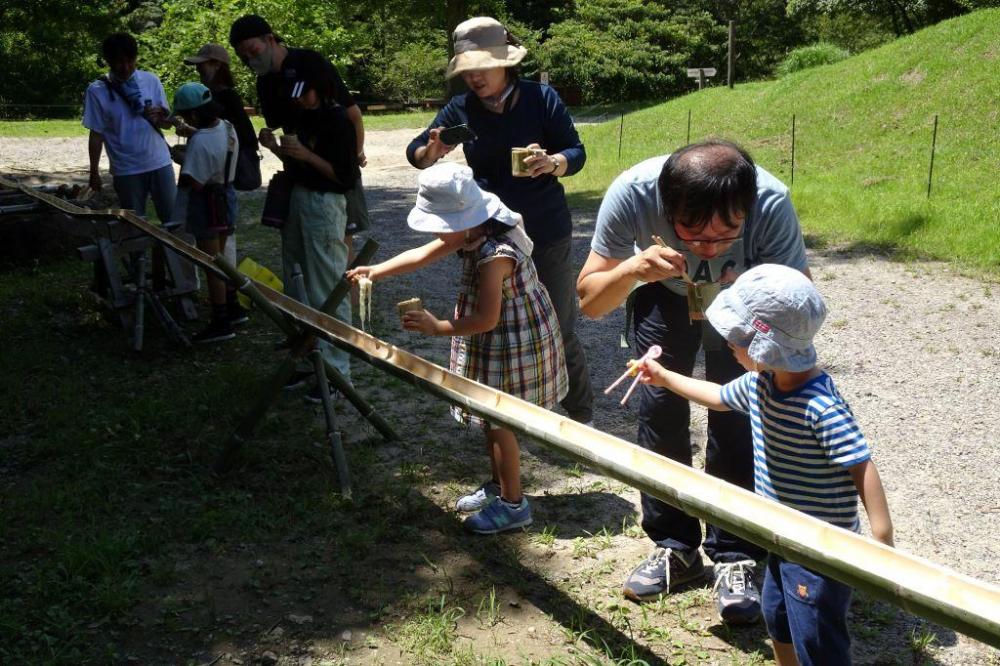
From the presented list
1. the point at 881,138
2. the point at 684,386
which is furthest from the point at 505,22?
the point at 684,386

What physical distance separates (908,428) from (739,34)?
103 ft

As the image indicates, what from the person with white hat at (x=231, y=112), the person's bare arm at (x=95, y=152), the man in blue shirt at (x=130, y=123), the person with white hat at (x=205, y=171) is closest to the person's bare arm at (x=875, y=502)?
the person with white hat at (x=205, y=171)

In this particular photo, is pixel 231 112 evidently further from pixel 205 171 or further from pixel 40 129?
pixel 40 129

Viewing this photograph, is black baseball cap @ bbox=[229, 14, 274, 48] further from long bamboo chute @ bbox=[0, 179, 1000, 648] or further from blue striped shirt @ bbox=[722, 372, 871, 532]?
blue striped shirt @ bbox=[722, 372, 871, 532]

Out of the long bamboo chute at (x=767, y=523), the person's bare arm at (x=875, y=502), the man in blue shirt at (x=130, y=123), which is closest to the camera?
the long bamboo chute at (x=767, y=523)

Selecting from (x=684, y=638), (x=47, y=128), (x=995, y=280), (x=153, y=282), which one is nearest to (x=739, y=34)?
(x=47, y=128)

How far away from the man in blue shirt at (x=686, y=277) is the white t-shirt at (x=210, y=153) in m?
3.33

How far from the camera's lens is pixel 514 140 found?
407cm

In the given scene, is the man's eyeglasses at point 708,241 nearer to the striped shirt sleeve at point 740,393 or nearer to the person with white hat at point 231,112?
the striped shirt sleeve at point 740,393

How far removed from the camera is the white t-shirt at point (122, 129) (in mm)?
6625

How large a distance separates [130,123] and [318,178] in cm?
245

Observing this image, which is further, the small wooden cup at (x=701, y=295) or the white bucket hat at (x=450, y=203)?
the white bucket hat at (x=450, y=203)

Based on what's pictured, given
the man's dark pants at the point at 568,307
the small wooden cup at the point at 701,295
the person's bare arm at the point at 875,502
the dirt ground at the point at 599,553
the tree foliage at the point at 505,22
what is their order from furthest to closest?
1. the tree foliage at the point at 505,22
2. the man's dark pants at the point at 568,307
3. the dirt ground at the point at 599,553
4. the small wooden cup at the point at 701,295
5. the person's bare arm at the point at 875,502

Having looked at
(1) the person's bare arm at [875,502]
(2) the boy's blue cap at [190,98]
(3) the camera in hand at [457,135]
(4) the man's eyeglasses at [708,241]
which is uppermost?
(2) the boy's blue cap at [190,98]
